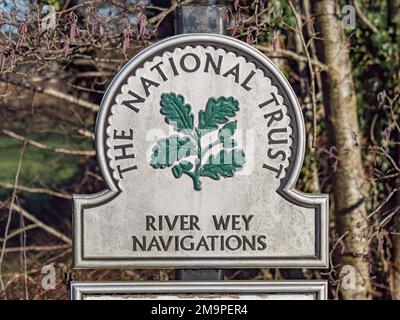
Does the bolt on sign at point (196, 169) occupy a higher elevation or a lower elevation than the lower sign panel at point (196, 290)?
higher

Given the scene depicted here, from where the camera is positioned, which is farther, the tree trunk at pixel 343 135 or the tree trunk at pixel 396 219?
the tree trunk at pixel 396 219

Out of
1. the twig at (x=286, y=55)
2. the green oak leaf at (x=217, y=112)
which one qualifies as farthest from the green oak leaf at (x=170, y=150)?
the twig at (x=286, y=55)

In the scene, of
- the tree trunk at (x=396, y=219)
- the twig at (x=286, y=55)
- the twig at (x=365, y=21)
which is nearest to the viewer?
the twig at (x=286, y=55)

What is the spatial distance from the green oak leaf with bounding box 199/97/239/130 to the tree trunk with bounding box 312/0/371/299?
104 inches

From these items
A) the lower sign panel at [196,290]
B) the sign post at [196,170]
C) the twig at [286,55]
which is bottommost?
the lower sign panel at [196,290]

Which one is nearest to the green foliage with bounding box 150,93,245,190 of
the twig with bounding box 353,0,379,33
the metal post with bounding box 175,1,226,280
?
the metal post with bounding box 175,1,226,280

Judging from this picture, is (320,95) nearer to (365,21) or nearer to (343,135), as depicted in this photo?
(343,135)

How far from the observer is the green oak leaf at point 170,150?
4.20 metres

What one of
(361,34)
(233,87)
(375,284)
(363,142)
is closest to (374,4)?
(361,34)

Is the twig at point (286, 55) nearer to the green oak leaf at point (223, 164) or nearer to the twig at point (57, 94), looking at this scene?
the twig at point (57, 94)

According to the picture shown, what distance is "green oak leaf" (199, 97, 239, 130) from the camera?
4199 millimetres

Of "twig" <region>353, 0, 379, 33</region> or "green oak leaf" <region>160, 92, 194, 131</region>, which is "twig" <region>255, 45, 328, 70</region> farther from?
"green oak leaf" <region>160, 92, 194, 131</region>

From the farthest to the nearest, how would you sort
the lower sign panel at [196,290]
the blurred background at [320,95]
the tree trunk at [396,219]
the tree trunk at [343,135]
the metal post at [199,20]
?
the tree trunk at [396,219] < the tree trunk at [343,135] < the blurred background at [320,95] < the metal post at [199,20] < the lower sign panel at [196,290]

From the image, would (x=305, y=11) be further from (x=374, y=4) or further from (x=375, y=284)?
(x=375, y=284)
